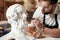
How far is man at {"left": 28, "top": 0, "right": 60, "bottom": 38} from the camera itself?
39.1 inches

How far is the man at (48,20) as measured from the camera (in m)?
0.99

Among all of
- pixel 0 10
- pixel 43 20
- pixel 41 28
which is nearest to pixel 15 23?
pixel 41 28

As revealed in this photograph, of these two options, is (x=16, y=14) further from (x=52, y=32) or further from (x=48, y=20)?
(x=48, y=20)

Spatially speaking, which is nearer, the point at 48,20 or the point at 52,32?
the point at 52,32

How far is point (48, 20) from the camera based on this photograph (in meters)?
1.21

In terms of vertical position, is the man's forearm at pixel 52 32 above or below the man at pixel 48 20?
below

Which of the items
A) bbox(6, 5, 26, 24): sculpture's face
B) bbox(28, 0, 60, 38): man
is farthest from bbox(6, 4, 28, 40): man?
bbox(28, 0, 60, 38): man

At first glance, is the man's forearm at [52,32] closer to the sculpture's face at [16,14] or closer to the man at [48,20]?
the man at [48,20]

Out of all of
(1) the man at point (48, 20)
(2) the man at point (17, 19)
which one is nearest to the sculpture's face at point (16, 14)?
(2) the man at point (17, 19)

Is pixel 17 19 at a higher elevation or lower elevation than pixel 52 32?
higher

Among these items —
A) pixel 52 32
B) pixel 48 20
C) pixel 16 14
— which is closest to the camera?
pixel 16 14

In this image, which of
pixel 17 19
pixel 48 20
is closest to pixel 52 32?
pixel 48 20

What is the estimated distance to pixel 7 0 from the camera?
229cm

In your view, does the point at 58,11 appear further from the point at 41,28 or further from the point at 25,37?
the point at 25,37
